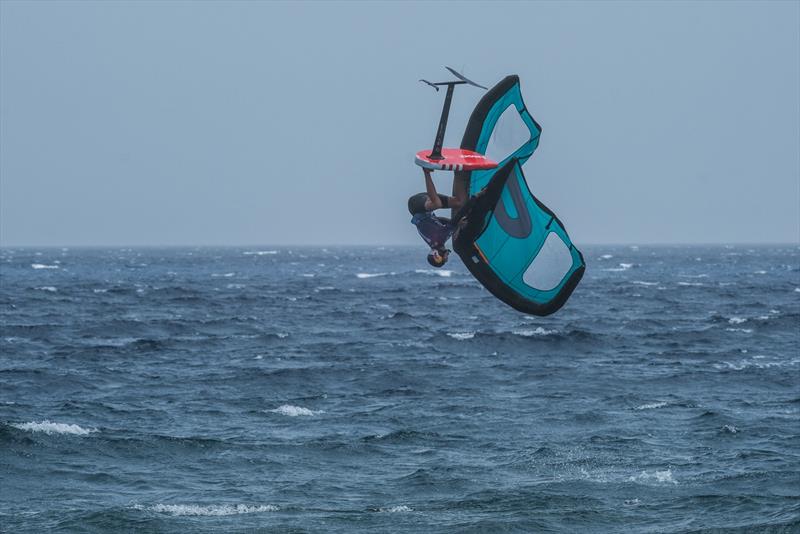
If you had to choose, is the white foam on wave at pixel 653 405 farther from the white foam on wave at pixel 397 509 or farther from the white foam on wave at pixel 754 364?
the white foam on wave at pixel 397 509

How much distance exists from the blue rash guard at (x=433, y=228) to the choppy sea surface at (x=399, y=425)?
16783 millimetres

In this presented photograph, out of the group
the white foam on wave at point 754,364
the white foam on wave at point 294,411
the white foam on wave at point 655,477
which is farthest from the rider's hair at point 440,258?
the white foam on wave at point 754,364

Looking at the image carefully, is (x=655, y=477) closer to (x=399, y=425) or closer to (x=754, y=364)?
(x=399, y=425)

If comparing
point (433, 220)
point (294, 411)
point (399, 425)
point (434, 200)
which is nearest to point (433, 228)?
point (433, 220)

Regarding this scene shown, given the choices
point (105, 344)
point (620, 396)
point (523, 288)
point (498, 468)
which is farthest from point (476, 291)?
point (523, 288)

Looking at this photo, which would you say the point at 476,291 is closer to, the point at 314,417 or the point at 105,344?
the point at 105,344

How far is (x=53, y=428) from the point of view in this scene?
37.9 m

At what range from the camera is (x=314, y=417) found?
41344mm

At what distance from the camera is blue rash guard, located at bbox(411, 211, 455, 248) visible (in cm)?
1212

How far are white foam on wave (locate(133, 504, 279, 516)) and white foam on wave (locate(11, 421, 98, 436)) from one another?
351 inches

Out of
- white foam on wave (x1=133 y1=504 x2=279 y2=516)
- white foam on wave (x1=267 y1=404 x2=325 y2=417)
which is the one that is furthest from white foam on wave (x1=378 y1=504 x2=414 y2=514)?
white foam on wave (x1=267 y1=404 x2=325 y2=417)

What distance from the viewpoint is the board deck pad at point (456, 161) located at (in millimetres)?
10844

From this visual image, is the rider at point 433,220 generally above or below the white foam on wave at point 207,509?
above

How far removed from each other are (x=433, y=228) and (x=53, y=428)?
28.7m
